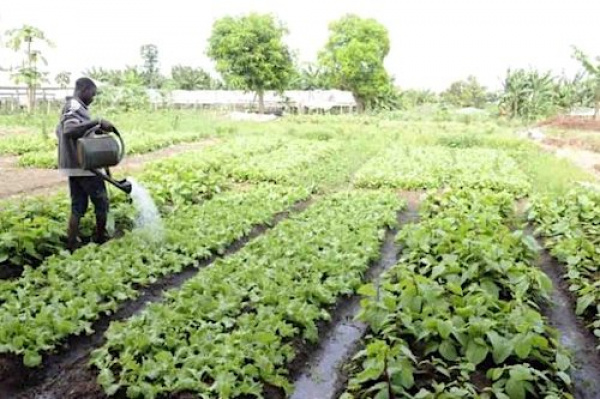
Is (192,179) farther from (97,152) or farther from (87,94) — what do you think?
(97,152)

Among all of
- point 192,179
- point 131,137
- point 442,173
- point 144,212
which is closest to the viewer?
point 144,212

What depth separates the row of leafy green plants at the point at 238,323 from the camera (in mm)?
3557

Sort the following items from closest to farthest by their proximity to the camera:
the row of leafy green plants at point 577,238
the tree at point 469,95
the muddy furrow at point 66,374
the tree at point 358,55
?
1. the muddy furrow at point 66,374
2. the row of leafy green plants at point 577,238
3. the tree at point 358,55
4. the tree at point 469,95

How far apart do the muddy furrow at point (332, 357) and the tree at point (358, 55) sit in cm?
4608

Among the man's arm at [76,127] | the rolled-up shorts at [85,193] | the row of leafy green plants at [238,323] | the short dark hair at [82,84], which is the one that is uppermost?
the short dark hair at [82,84]

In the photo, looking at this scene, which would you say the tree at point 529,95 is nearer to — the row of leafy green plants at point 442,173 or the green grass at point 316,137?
the green grass at point 316,137

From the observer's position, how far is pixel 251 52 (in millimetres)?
A: 41594

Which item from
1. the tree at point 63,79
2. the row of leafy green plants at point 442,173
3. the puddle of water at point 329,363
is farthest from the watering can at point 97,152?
the tree at point 63,79

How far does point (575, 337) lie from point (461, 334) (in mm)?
1630

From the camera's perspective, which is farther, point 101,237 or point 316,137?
point 316,137

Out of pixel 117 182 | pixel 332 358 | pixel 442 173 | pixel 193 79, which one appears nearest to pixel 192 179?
pixel 117 182

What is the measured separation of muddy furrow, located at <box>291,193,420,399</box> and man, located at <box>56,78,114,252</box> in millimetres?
3009

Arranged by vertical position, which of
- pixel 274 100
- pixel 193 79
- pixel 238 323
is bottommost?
pixel 238 323

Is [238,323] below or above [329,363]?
above
